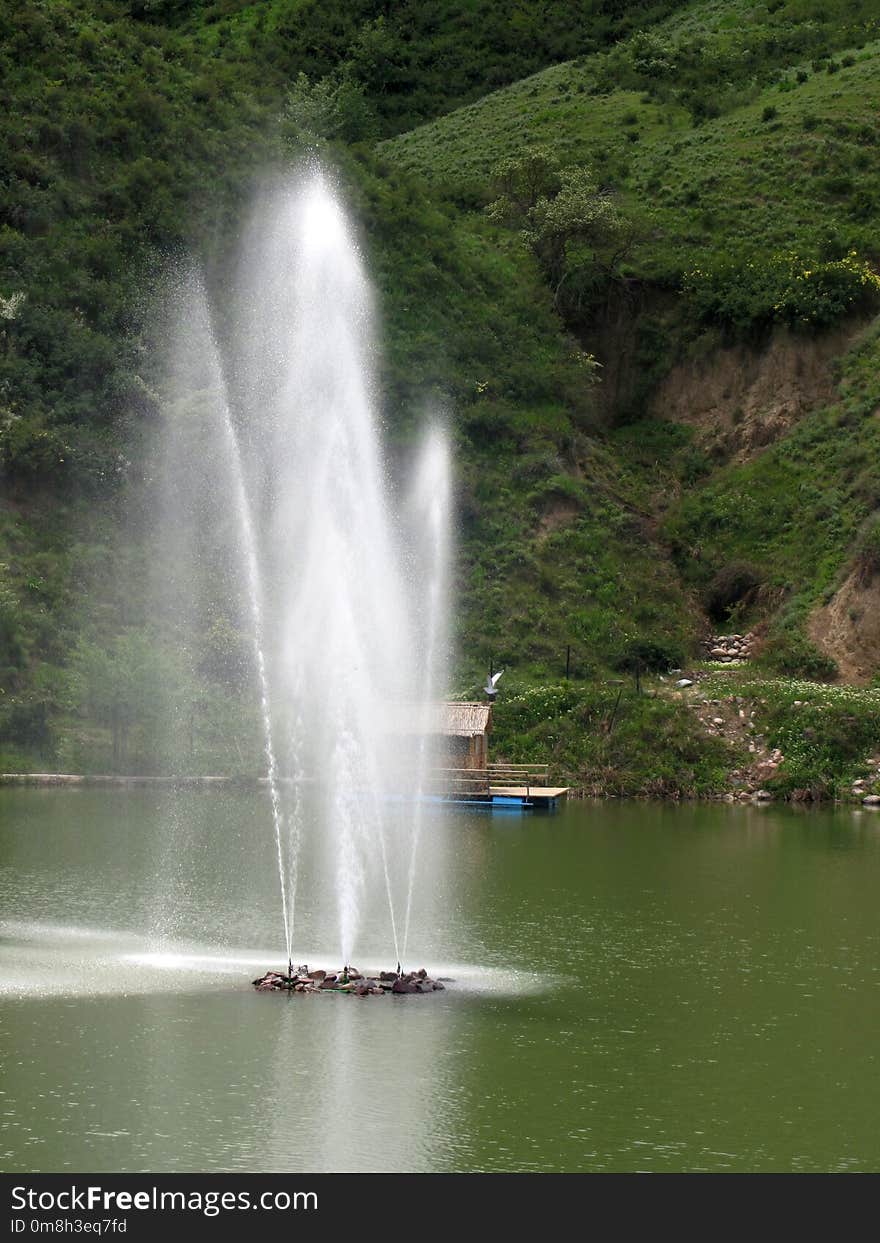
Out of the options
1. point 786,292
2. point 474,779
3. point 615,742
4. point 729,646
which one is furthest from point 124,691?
point 786,292

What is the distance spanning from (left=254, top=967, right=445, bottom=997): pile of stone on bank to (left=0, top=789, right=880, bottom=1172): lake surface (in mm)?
332

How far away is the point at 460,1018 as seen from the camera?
23.8m

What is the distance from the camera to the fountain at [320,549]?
99.8ft

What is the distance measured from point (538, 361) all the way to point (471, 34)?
4704 centimetres

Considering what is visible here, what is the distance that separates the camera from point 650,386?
81625 millimetres

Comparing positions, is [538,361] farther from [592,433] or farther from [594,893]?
[594,893]

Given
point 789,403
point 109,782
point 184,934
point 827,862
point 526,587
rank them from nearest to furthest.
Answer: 1. point 184,934
2. point 827,862
3. point 109,782
4. point 526,587
5. point 789,403

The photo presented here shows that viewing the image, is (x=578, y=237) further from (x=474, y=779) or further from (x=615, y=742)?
(x=474, y=779)

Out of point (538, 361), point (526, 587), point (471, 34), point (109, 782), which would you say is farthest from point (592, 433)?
point (471, 34)

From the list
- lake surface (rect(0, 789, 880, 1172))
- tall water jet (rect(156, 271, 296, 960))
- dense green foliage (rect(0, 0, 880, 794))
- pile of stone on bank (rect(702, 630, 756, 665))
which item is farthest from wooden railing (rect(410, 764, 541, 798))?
pile of stone on bank (rect(702, 630, 756, 665))

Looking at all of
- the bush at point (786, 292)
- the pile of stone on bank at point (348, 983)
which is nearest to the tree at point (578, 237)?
the bush at point (786, 292)

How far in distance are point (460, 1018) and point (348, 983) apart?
216 centimetres

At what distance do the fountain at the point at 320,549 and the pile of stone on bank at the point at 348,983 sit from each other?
42 millimetres

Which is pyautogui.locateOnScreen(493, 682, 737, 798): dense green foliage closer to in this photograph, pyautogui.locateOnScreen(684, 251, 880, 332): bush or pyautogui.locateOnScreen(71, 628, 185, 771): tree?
pyautogui.locateOnScreen(71, 628, 185, 771): tree
